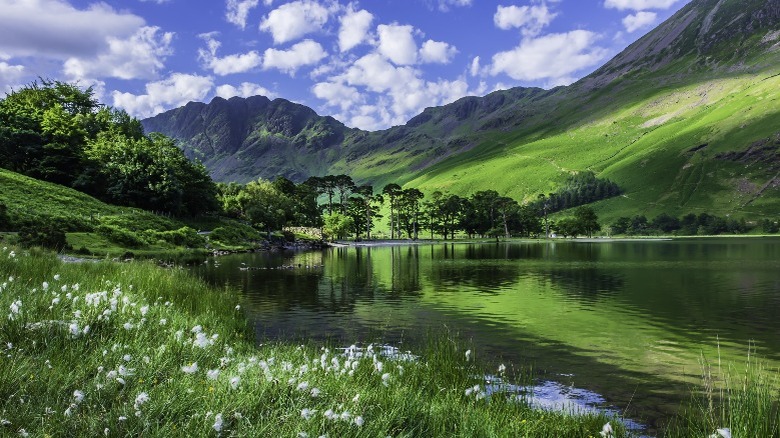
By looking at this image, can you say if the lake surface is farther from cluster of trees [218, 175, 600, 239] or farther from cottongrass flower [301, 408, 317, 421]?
cluster of trees [218, 175, 600, 239]

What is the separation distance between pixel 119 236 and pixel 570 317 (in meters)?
53.5

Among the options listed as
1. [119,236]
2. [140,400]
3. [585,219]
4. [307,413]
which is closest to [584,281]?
[307,413]

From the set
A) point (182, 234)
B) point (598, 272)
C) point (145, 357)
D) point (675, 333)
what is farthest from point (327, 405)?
point (182, 234)

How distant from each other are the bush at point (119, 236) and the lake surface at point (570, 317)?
1437 centimetres

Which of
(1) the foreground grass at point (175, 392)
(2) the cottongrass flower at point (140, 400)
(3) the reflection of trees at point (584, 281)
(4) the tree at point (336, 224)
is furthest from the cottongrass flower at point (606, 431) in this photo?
(4) the tree at point (336, 224)

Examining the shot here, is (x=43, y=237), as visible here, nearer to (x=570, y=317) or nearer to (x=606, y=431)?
(x=570, y=317)

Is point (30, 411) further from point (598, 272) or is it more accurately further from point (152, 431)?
point (598, 272)

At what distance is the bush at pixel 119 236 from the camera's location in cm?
5653

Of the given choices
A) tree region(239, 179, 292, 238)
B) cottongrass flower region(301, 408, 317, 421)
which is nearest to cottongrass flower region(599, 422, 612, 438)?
cottongrass flower region(301, 408, 317, 421)

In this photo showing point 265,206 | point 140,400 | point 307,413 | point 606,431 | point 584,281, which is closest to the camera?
point 140,400

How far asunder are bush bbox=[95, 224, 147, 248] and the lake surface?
14.4m

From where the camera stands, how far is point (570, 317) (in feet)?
88.5

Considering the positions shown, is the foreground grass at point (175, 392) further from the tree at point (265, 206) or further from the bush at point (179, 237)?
the tree at point (265, 206)

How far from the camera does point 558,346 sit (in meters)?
20.2
